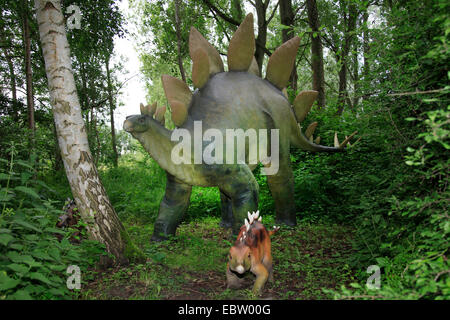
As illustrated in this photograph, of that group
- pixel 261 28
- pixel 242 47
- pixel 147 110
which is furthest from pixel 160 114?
pixel 261 28

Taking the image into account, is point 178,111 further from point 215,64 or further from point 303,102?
point 303,102

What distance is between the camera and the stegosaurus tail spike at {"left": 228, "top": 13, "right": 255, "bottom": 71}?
3230 mm

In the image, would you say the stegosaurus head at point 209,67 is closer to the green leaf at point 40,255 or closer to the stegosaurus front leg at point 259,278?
the green leaf at point 40,255

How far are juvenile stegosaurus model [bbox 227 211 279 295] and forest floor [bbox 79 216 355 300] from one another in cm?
10

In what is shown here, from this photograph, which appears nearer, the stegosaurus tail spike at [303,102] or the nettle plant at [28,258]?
the nettle plant at [28,258]

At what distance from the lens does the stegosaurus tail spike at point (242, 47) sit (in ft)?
10.6

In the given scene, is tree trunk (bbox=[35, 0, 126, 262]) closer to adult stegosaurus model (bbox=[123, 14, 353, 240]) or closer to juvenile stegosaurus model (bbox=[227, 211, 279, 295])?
adult stegosaurus model (bbox=[123, 14, 353, 240])

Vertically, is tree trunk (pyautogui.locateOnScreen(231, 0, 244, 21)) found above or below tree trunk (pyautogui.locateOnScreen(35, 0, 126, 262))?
above

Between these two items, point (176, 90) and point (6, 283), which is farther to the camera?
point (176, 90)

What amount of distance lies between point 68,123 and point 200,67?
132cm

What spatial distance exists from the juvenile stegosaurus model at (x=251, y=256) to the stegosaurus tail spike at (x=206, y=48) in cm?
A: 181

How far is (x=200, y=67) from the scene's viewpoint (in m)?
3.20

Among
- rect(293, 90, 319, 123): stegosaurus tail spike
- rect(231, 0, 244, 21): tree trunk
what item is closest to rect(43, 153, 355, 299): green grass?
rect(293, 90, 319, 123): stegosaurus tail spike

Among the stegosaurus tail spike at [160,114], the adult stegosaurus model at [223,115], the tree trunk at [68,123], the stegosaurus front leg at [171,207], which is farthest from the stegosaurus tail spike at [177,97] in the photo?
the tree trunk at [68,123]
